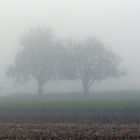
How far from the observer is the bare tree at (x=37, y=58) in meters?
78.9

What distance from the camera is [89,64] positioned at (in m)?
79.9

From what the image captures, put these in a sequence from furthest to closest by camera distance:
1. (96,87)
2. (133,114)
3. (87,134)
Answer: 1. (96,87)
2. (133,114)
3. (87,134)

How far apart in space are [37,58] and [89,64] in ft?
32.7

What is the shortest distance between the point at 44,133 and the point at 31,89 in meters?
91.3

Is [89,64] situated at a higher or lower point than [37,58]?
lower

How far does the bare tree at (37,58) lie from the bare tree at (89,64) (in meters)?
2.71

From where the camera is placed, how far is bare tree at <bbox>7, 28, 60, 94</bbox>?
259 ft

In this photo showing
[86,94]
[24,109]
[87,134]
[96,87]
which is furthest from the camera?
[96,87]

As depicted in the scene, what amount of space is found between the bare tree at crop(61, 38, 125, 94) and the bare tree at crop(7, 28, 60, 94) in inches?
107

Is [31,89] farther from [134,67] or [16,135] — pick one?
[16,135]

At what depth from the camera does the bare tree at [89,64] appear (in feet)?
257

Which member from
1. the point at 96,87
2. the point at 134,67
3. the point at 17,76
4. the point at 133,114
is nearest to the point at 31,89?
the point at 96,87

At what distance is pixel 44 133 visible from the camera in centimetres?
2488

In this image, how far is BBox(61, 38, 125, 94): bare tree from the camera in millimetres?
78375
